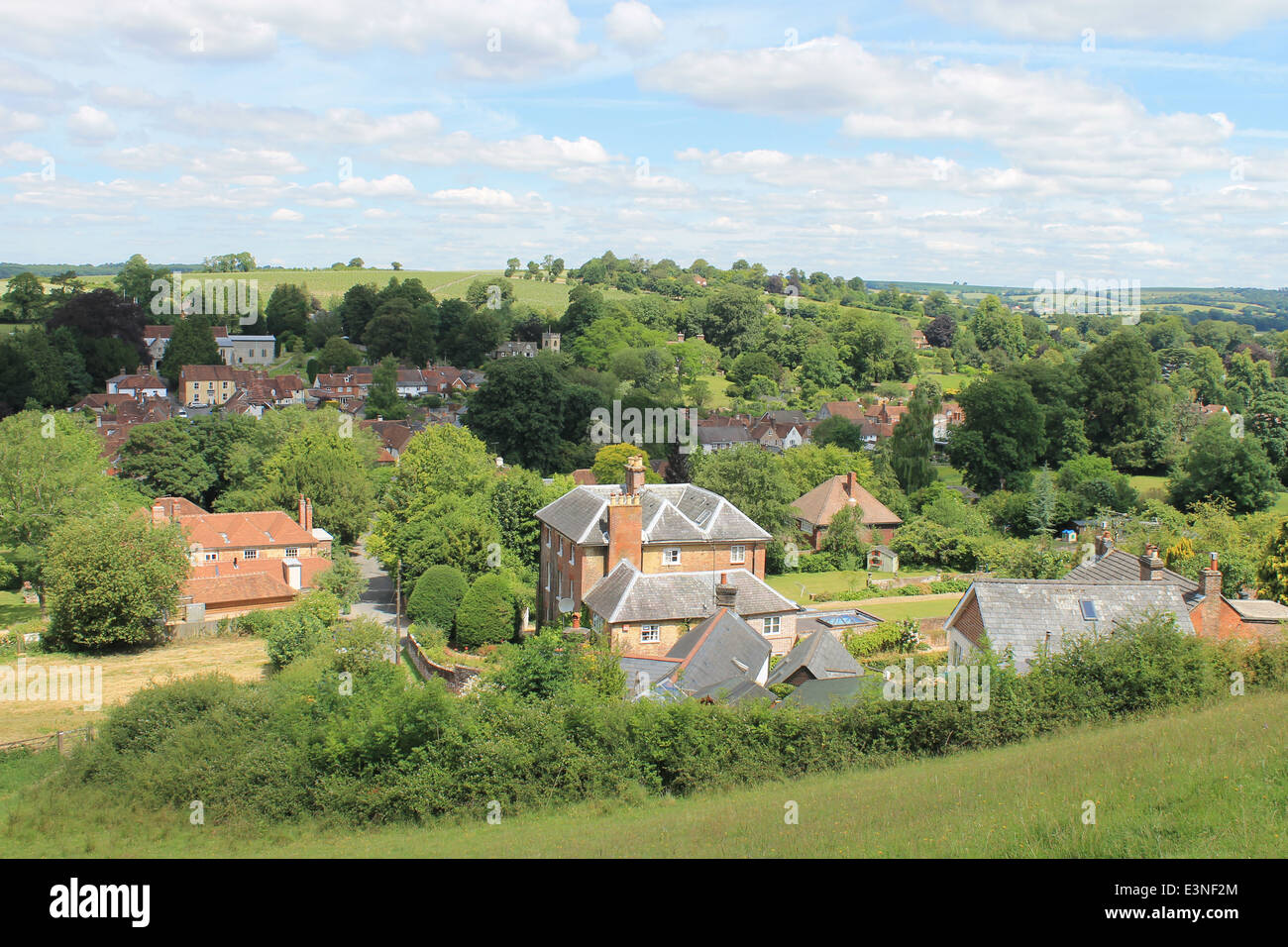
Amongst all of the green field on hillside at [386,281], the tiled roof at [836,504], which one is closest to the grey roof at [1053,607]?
the tiled roof at [836,504]

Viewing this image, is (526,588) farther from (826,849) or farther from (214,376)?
(214,376)

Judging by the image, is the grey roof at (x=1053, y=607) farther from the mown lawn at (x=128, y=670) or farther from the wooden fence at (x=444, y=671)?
the mown lawn at (x=128, y=670)

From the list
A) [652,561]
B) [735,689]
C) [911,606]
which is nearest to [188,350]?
[652,561]

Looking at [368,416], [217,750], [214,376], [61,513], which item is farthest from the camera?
[214,376]

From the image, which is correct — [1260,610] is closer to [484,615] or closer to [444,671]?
[444,671]

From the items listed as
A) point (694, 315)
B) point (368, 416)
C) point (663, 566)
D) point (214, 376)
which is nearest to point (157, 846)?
point (663, 566)

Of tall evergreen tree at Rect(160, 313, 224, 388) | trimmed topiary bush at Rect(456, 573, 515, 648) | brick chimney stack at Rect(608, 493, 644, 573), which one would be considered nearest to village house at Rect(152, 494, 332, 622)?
trimmed topiary bush at Rect(456, 573, 515, 648)
